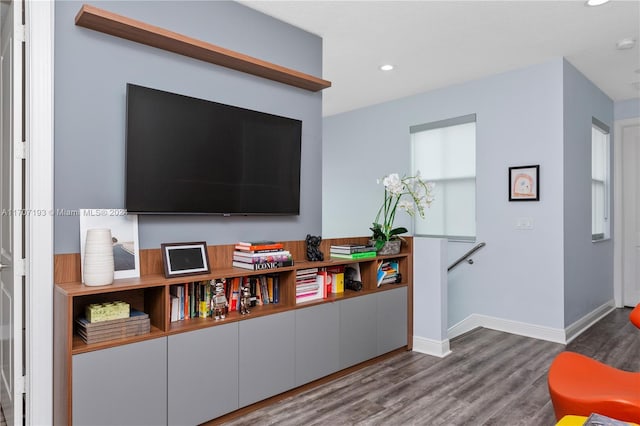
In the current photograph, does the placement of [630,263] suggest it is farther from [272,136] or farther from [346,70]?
[272,136]

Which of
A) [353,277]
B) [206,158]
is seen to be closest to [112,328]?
[206,158]

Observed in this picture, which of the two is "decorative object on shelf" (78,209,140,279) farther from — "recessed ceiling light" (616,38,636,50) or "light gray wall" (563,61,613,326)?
"recessed ceiling light" (616,38,636,50)

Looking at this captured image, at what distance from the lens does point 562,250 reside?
3.93m

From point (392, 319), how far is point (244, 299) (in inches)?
54.9

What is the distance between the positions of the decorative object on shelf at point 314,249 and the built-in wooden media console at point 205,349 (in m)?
0.08

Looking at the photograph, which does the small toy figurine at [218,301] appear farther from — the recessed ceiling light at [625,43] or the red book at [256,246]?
the recessed ceiling light at [625,43]

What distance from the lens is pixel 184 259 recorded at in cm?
236

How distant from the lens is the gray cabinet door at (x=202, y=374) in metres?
2.17

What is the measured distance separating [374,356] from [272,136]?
186cm

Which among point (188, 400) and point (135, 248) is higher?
point (135, 248)

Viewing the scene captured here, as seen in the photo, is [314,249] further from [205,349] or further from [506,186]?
[506,186]

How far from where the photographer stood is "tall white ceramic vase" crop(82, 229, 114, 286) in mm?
1991

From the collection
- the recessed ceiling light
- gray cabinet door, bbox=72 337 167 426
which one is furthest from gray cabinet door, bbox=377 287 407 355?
the recessed ceiling light

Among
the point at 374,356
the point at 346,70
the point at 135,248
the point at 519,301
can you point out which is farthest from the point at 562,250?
the point at 135,248
